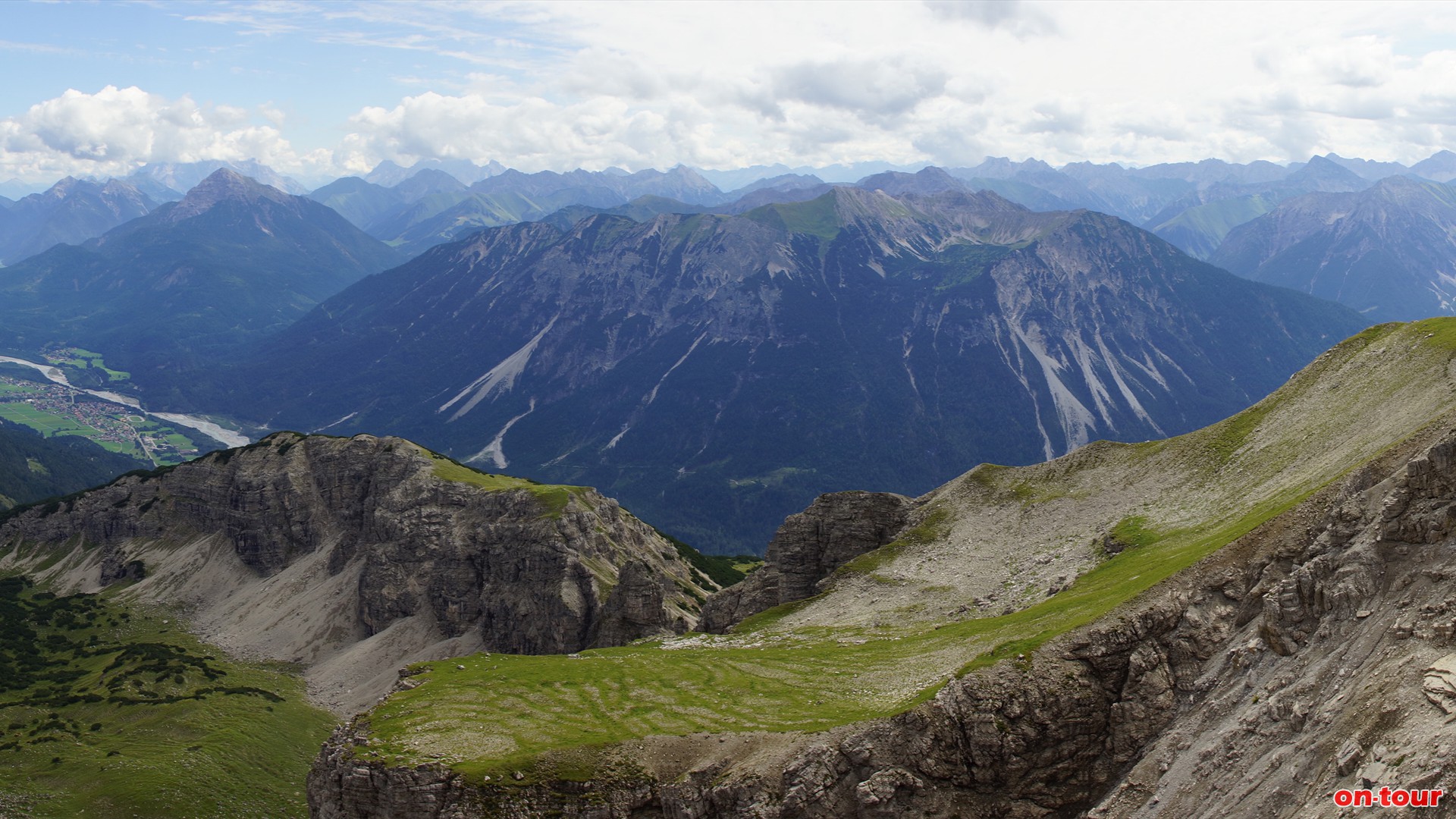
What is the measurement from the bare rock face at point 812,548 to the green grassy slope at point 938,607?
22.4 ft

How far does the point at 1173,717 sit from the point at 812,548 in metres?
68.4

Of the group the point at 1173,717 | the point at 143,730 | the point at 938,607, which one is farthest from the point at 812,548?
the point at 143,730

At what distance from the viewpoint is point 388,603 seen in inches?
7338

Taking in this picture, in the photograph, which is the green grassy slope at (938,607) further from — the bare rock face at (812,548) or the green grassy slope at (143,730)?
the green grassy slope at (143,730)

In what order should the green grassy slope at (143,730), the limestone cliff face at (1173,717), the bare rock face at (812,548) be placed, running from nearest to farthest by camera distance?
1. the limestone cliff face at (1173,717)
2. the green grassy slope at (143,730)
3. the bare rock face at (812,548)

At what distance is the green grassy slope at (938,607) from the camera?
68125mm

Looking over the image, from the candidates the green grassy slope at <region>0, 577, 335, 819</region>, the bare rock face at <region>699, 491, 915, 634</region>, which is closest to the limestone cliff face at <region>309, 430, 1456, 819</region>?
the bare rock face at <region>699, 491, 915, 634</region>

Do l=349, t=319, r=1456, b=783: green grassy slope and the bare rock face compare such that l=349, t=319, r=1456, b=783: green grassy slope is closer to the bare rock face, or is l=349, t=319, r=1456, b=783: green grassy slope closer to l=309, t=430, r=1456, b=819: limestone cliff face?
l=309, t=430, r=1456, b=819: limestone cliff face

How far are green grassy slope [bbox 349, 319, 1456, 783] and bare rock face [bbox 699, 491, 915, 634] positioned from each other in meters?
6.82

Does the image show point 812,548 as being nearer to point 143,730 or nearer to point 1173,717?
point 1173,717

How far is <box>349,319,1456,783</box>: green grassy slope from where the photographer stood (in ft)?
224

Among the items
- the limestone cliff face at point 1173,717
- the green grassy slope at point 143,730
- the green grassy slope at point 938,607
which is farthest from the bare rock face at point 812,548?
the green grassy slope at point 143,730

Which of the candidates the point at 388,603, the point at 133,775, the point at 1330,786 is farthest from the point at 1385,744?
the point at 388,603

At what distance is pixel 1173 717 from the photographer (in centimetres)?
5478
